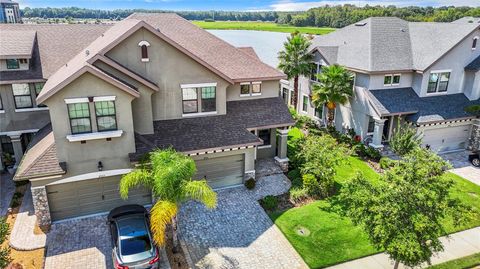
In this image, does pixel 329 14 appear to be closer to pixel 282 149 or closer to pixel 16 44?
pixel 282 149

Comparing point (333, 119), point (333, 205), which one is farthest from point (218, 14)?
point (333, 205)

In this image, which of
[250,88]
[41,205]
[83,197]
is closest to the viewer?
[41,205]

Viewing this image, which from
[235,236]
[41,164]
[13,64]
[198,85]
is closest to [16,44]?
[13,64]

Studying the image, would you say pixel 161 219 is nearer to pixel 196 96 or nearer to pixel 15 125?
pixel 196 96

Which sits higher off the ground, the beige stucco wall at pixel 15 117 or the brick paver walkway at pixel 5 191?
the beige stucco wall at pixel 15 117

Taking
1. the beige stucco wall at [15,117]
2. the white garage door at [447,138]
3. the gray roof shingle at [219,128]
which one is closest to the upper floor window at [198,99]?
the gray roof shingle at [219,128]

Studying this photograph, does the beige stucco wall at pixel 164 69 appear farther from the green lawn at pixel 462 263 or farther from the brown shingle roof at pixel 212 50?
the green lawn at pixel 462 263
